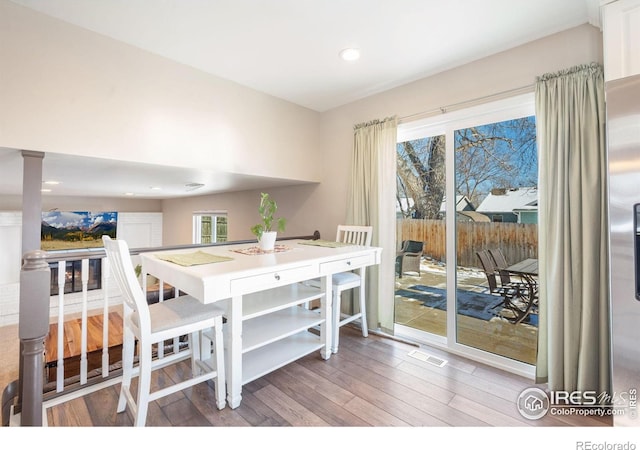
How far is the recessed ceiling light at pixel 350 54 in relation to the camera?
2119mm

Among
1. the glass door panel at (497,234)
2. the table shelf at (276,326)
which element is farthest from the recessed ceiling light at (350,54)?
the table shelf at (276,326)

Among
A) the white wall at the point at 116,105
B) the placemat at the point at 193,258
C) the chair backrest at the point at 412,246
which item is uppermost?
the white wall at the point at 116,105

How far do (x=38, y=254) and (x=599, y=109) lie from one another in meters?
3.05

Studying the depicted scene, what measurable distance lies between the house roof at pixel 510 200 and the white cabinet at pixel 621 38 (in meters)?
0.95

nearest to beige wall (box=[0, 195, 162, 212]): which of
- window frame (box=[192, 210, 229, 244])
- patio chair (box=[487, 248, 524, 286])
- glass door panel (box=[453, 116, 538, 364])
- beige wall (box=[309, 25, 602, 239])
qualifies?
window frame (box=[192, 210, 229, 244])

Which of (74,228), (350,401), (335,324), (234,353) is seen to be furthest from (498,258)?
(74,228)

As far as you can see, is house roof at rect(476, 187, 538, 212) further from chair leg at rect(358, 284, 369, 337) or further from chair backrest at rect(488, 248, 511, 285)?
chair leg at rect(358, 284, 369, 337)

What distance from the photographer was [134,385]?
196 cm

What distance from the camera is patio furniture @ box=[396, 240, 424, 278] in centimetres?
276

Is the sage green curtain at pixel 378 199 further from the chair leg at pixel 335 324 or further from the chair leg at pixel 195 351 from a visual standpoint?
the chair leg at pixel 195 351

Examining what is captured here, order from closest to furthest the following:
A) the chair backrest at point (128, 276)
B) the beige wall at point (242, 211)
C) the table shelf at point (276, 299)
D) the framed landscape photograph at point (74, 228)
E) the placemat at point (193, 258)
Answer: the chair backrest at point (128, 276), the placemat at point (193, 258), the table shelf at point (276, 299), the beige wall at point (242, 211), the framed landscape photograph at point (74, 228)

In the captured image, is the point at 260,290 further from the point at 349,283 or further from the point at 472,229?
the point at 472,229
